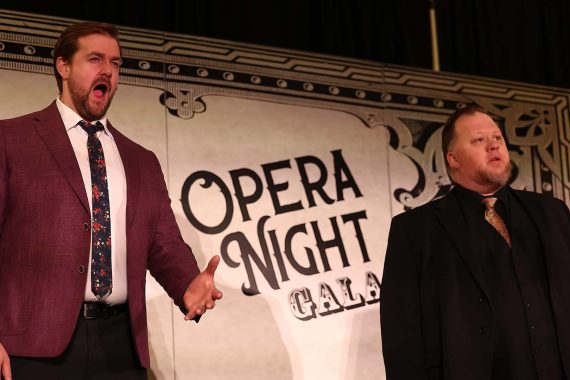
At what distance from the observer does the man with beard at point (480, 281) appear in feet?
9.92

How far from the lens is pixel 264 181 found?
13.6 feet

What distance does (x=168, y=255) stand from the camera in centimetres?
278

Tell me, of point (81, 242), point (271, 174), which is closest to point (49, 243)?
point (81, 242)

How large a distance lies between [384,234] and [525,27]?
142 centimetres

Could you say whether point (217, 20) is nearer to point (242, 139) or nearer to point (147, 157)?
point (242, 139)

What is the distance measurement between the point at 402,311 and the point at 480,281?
284 millimetres

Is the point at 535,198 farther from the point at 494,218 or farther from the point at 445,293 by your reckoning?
the point at 445,293

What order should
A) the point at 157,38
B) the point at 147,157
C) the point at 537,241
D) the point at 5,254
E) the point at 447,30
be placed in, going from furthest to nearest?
the point at 447,30 < the point at 157,38 < the point at 537,241 < the point at 147,157 < the point at 5,254

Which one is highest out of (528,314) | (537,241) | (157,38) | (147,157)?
(157,38)

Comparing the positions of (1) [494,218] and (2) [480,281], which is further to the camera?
(1) [494,218]

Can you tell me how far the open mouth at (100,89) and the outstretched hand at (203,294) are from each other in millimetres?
593

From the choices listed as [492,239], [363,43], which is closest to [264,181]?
[363,43]

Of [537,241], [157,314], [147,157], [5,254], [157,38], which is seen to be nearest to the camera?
[5,254]

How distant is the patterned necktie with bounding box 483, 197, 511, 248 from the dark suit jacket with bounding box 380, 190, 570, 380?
91 millimetres
